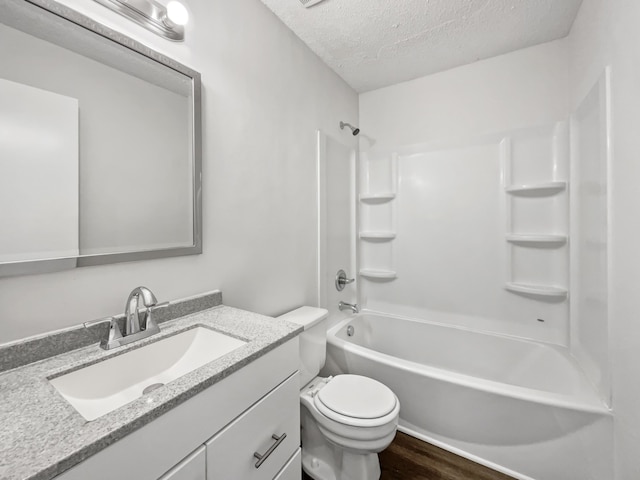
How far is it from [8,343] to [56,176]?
48 centimetres

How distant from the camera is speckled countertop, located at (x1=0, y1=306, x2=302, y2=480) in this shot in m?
0.43

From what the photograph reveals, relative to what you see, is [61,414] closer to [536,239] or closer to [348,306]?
[348,306]

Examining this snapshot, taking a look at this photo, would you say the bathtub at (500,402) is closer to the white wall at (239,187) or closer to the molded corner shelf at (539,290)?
the molded corner shelf at (539,290)

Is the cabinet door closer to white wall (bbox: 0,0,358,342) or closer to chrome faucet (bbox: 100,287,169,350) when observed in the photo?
chrome faucet (bbox: 100,287,169,350)

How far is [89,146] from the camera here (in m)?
0.88

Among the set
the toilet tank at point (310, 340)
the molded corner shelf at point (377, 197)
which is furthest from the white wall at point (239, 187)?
the molded corner shelf at point (377, 197)

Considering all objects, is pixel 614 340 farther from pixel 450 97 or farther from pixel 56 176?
pixel 56 176

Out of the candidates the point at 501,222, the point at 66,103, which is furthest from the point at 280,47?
the point at 501,222

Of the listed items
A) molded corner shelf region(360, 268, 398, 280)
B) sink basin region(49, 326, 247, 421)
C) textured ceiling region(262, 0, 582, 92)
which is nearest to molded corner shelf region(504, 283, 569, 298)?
molded corner shelf region(360, 268, 398, 280)

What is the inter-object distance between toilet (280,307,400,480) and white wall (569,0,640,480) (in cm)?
91

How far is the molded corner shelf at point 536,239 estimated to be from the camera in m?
1.82

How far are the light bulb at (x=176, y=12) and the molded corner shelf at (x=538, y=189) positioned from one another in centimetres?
219

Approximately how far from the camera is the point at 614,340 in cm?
121

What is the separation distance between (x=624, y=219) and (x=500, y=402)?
1.02 meters
